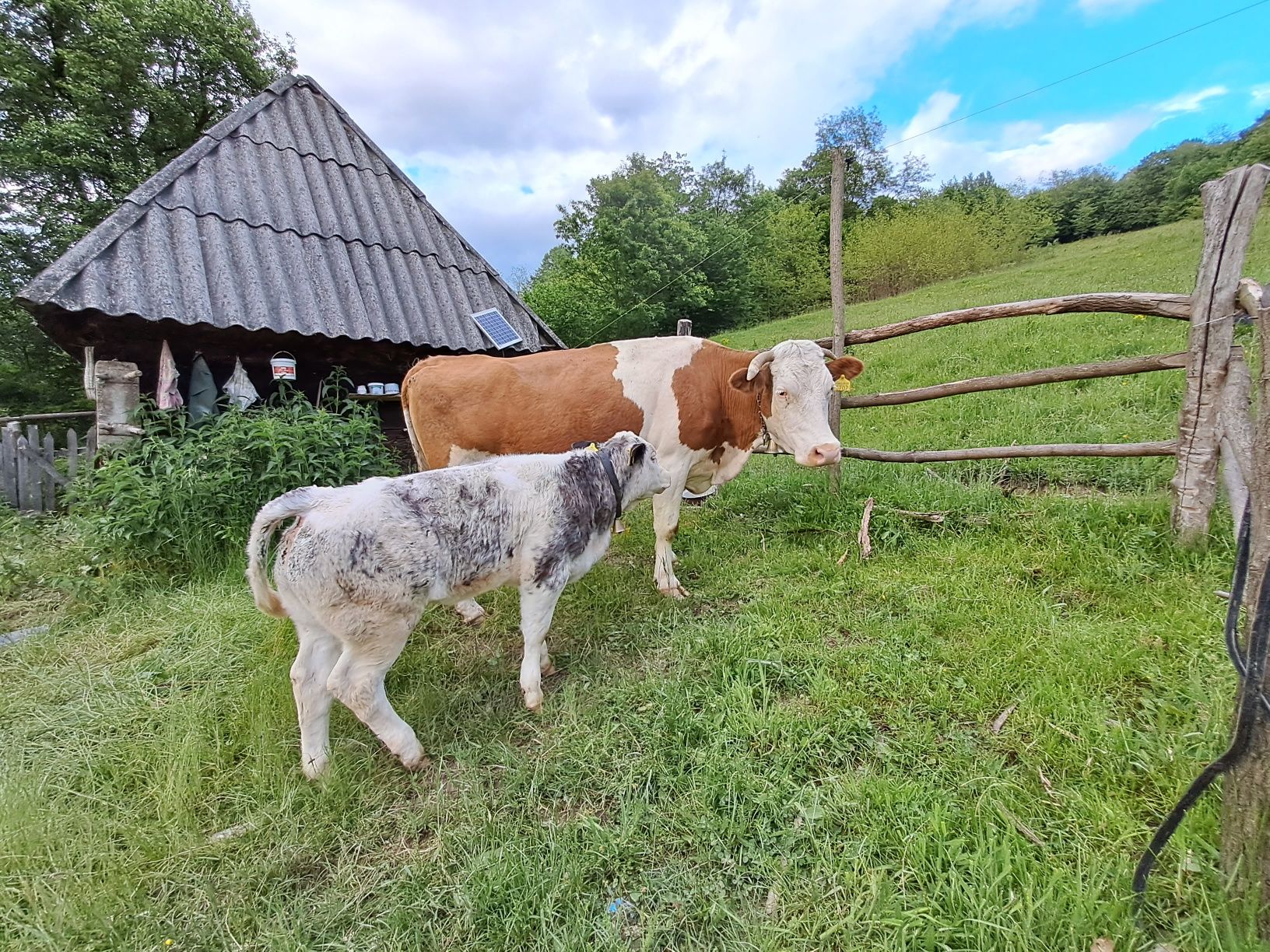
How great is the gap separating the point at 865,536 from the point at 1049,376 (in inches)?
64.4

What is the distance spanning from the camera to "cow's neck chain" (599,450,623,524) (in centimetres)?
304

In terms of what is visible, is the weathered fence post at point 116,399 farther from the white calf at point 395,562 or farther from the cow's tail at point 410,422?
the white calf at point 395,562

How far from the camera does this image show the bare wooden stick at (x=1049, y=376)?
11.2 ft

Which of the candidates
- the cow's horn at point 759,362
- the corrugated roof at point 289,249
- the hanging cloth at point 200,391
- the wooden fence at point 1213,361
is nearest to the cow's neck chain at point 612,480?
the cow's horn at point 759,362

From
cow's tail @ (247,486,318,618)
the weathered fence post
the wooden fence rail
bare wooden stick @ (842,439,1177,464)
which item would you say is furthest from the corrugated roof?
bare wooden stick @ (842,439,1177,464)

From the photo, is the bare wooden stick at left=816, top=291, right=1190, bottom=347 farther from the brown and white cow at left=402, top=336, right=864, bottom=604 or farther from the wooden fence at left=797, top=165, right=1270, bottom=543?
the brown and white cow at left=402, top=336, right=864, bottom=604

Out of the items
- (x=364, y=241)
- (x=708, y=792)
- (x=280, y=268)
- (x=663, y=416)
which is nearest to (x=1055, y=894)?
(x=708, y=792)

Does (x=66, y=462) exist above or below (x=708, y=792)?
above

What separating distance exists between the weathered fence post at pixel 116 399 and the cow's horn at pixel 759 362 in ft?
17.5

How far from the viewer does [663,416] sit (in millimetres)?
4211

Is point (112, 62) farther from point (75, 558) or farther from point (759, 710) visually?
point (759, 710)

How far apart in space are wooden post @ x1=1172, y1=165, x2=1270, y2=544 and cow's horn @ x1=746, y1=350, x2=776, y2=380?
2.38m

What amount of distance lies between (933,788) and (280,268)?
6942 mm

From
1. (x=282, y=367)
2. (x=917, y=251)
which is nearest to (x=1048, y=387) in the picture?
(x=282, y=367)
